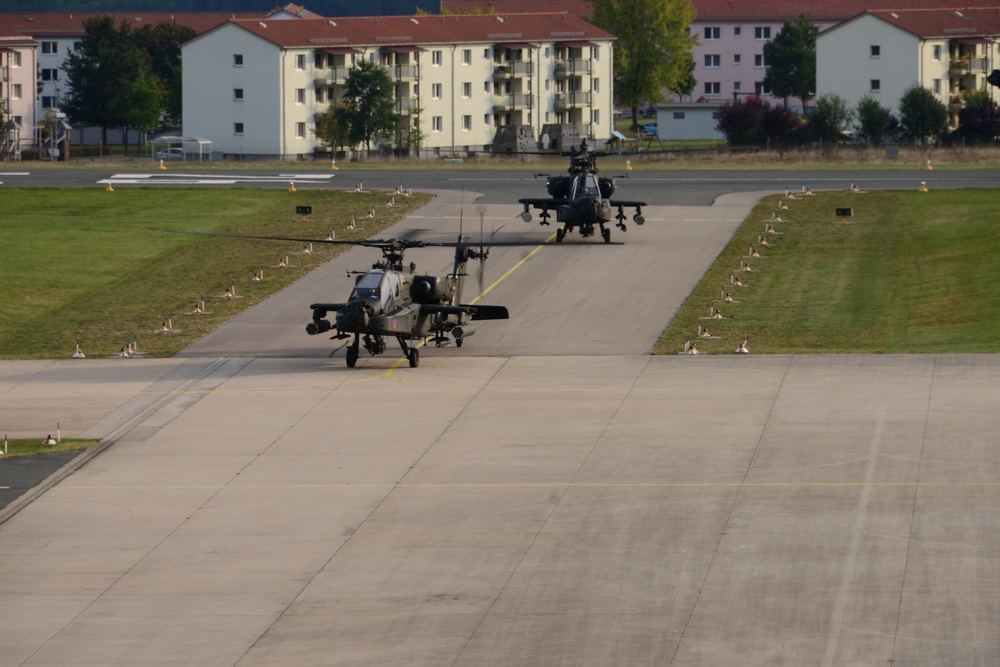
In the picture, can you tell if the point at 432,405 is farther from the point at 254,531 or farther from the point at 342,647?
the point at 342,647

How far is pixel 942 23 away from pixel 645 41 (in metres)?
32.9

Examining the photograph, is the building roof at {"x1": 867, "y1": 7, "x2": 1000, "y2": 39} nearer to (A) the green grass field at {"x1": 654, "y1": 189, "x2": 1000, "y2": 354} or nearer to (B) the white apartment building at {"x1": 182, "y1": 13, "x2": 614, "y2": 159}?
(B) the white apartment building at {"x1": 182, "y1": 13, "x2": 614, "y2": 159}

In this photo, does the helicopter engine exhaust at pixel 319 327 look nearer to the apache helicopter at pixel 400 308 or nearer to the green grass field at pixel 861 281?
the apache helicopter at pixel 400 308

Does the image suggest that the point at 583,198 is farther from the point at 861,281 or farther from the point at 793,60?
the point at 793,60

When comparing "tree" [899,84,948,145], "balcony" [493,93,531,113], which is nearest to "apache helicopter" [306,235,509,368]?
"tree" [899,84,948,145]

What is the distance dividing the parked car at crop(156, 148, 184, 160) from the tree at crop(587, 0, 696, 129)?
49052 millimetres

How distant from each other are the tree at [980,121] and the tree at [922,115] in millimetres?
1515

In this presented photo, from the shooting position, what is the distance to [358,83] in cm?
12719

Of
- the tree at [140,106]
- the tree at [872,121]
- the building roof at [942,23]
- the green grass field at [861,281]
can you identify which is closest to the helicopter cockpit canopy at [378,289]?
the green grass field at [861,281]

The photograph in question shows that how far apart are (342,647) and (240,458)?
12.9m

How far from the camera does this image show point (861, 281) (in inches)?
2376

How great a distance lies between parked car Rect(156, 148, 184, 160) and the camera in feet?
410

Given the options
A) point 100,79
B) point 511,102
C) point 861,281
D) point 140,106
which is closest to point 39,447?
point 861,281

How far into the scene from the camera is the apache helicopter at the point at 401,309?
4319cm
